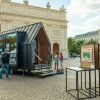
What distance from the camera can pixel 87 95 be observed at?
279 inches

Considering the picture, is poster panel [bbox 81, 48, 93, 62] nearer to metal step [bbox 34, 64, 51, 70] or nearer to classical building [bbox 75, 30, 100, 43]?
metal step [bbox 34, 64, 51, 70]

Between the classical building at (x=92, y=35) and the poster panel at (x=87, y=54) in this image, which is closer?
the poster panel at (x=87, y=54)

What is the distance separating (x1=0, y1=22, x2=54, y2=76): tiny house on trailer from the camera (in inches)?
493

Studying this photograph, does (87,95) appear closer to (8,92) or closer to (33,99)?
(33,99)

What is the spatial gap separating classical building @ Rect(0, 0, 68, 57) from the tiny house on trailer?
28.5 m

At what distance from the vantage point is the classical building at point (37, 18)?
1642 inches

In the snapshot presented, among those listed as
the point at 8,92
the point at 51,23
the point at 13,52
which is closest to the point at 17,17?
the point at 51,23

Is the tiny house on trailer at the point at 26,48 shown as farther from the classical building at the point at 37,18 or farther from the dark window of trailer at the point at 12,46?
the classical building at the point at 37,18

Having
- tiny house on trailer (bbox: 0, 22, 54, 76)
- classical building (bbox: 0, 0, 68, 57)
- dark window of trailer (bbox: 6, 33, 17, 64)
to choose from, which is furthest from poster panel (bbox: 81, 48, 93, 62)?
classical building (bbox: 0, 0, 68, 57)

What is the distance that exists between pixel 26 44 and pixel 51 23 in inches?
1430

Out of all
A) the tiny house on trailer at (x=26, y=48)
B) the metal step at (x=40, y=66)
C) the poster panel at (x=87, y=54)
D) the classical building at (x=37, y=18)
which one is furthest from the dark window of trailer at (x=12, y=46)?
the classical building at (x=37, y=18)

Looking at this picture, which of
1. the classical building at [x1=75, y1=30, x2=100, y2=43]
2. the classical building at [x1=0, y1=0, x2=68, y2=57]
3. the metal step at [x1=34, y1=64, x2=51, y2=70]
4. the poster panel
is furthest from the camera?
the classical building at [x1=75, y1=30, x2=100, y2=43]

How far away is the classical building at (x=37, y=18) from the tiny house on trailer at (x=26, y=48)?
28.5 meters

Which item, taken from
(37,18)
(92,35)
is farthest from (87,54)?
(92,35)
